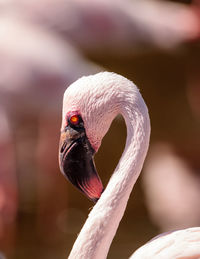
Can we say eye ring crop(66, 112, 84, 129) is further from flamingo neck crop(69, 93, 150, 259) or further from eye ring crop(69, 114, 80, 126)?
flamingo neck crop(69, 93, 150, 259)

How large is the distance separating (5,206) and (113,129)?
8.89 feet

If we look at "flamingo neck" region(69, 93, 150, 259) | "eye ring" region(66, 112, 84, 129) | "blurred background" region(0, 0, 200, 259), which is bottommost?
"blurred background" region(0, 0, 200, 259)

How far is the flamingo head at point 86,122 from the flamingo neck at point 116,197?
2.0 inches

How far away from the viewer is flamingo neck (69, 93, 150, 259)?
2133mm

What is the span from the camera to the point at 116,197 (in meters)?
2.15

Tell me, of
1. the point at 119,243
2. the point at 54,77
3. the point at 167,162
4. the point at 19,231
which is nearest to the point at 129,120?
the point at 54,77

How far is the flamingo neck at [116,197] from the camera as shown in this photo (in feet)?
7.00

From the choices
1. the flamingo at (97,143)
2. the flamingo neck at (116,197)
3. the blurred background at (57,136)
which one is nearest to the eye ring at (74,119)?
the flamingo at (97,143)

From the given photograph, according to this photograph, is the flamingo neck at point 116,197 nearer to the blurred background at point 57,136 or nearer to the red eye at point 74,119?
the red eye at point 74,119

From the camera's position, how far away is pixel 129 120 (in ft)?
7.11

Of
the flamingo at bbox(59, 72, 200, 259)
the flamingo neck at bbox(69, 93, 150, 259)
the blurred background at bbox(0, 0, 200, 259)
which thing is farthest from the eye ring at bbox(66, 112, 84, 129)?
the blurred background at bbox(0, 0, 200, 259)

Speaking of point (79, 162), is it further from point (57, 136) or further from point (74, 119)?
point (57, 136)

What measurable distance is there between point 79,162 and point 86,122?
0.12 m

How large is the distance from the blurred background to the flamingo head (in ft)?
7.61
